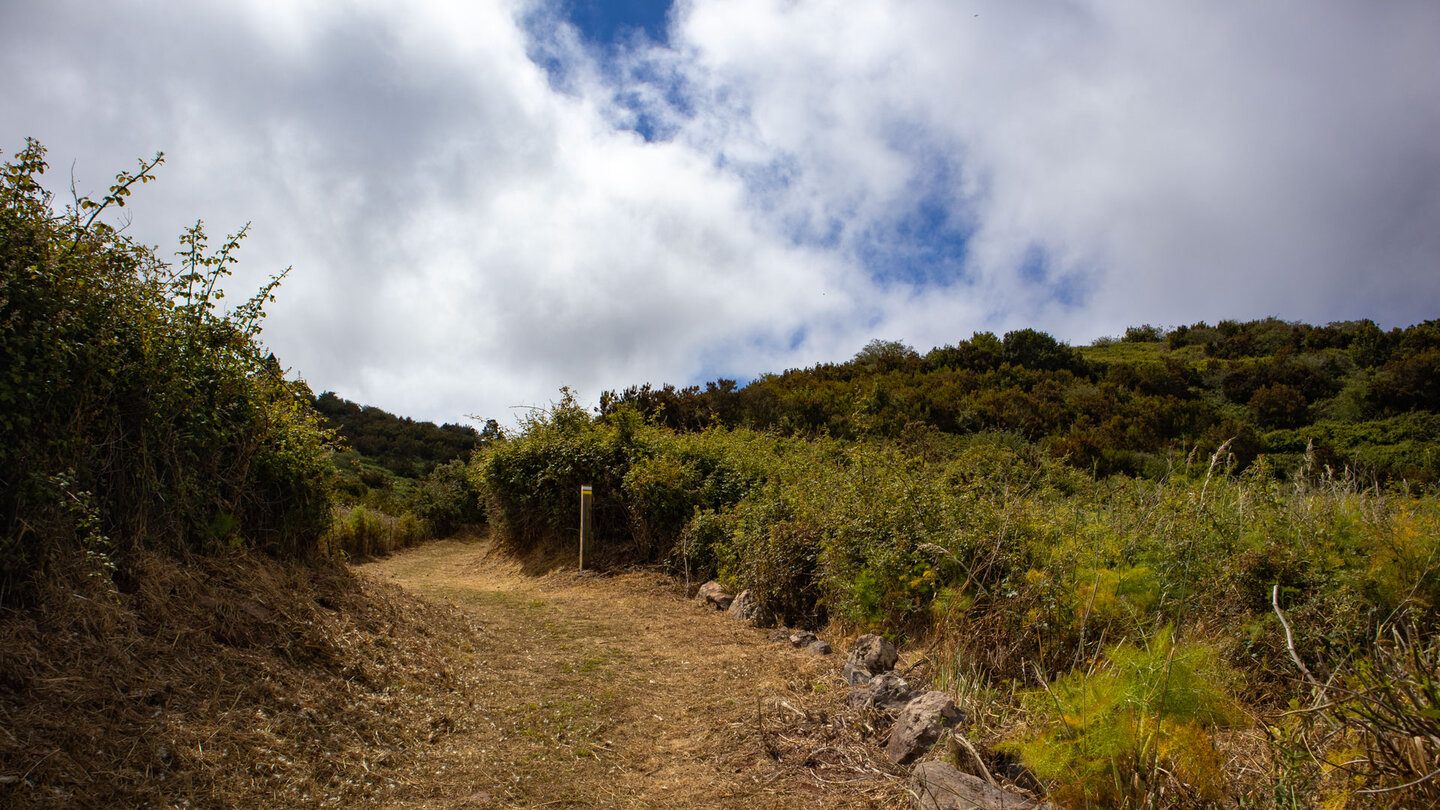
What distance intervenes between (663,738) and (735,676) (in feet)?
3.86

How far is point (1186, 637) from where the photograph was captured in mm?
3451

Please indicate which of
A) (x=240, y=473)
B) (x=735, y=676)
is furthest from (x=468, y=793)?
(x=240, y=473)

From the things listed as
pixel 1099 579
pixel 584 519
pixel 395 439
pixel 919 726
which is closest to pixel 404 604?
pixel 919 726

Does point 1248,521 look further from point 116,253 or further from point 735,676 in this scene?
point 116,253

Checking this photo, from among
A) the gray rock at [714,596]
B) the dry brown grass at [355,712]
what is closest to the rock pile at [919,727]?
the dry brown grass at [355,712]

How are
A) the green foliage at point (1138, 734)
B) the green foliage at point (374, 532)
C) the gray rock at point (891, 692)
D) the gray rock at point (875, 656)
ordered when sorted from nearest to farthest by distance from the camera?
the green foliage at point (1138, 734) → the gray rock at point (891, 692) → the gray rock at point (875, 656) → the green foliage at point (374, 532)

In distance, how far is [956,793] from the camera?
110 inches

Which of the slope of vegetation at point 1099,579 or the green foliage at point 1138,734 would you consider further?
the green foliage at point 1138,734

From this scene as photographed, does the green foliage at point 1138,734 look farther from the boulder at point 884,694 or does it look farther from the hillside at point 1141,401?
the hillside at point 1141,401

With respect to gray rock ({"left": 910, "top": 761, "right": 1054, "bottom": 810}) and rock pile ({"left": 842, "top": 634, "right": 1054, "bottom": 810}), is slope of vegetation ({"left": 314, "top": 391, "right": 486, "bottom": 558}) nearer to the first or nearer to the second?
rock pile ({"left": 842, "top": 634, "right": 1054, "bottom": 810})

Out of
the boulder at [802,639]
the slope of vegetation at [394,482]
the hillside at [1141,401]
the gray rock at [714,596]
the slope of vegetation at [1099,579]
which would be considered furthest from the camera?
the hillside at [1141,401]

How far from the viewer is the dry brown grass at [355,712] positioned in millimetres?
2744

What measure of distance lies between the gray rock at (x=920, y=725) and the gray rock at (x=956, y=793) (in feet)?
0.92

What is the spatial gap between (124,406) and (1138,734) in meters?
5.11
